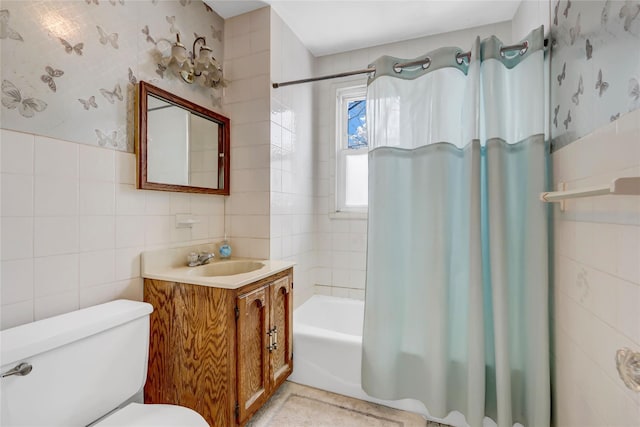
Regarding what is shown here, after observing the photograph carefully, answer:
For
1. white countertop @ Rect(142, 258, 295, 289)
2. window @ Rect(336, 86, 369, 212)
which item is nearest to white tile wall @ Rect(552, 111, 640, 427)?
white countertop @ Rect(142, 258, 295, 289)

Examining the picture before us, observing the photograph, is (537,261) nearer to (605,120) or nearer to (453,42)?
(605,120)

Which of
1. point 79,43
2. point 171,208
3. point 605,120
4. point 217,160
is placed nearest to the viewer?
point 605,120

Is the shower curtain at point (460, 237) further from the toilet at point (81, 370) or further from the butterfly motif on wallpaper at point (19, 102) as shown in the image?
the butterfly motif on wallpaper at point (19, 102)

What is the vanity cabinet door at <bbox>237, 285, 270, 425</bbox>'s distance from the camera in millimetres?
1320

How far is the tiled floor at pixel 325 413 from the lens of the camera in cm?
150

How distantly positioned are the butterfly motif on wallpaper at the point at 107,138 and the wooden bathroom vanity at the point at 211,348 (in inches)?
27.0

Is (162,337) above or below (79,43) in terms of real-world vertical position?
below

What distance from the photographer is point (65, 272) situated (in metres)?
1.15

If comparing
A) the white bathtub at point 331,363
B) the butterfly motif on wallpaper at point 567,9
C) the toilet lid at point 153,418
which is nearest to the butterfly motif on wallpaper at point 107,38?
the toilet lid at point 153,418

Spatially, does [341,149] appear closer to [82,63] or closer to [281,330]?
[281,330]

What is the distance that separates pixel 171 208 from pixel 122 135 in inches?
17.5

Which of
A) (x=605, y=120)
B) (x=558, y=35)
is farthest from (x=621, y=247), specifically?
(x=558, y=35)

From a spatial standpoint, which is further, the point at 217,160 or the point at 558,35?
the point at 217,160

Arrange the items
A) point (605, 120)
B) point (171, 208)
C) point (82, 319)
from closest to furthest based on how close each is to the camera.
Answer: point (605, 120) → point (82, 319) → point (171, 208)
